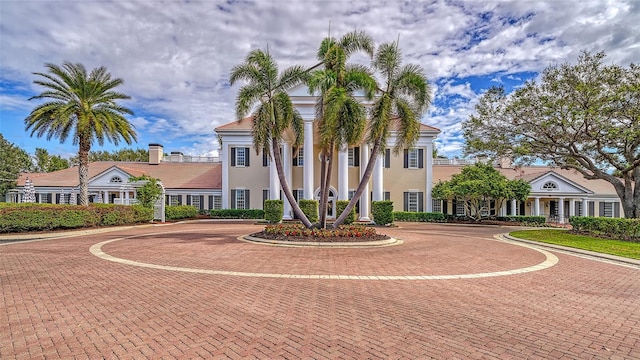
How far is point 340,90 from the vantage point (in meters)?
15.5

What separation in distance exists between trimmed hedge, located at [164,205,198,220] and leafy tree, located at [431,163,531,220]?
21094mm

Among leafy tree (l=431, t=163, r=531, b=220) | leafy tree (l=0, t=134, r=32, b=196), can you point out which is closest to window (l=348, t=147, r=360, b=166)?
leafy tree (l=431, t=163, r=531, b=220)

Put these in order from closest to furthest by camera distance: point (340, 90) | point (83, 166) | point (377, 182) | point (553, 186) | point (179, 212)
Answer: point (340, 90), point (83, 166), point (377, 182), point (179, 212), point (553, 186)

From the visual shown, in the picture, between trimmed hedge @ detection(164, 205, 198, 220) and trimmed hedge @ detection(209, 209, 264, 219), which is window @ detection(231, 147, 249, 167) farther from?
trimmed hedge @ detection(164, 205, 198, 220)

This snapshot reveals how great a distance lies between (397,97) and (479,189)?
50.6ft

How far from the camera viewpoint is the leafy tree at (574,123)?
18969mm

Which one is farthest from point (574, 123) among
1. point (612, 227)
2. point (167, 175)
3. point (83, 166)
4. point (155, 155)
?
point (155, 155)

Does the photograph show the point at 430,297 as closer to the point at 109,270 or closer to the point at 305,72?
the point at 109,270

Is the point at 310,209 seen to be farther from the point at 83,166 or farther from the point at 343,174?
the point at 83,166

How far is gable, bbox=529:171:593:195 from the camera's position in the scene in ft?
110

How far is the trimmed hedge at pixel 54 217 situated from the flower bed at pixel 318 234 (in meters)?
10.9

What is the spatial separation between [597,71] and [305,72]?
1556 cm

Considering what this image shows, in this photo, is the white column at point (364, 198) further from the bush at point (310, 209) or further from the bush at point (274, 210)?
the bush at point (274, 210)

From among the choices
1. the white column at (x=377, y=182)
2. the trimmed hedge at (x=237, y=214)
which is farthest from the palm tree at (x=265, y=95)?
the trimmed hedge at (x=237, y=214)
